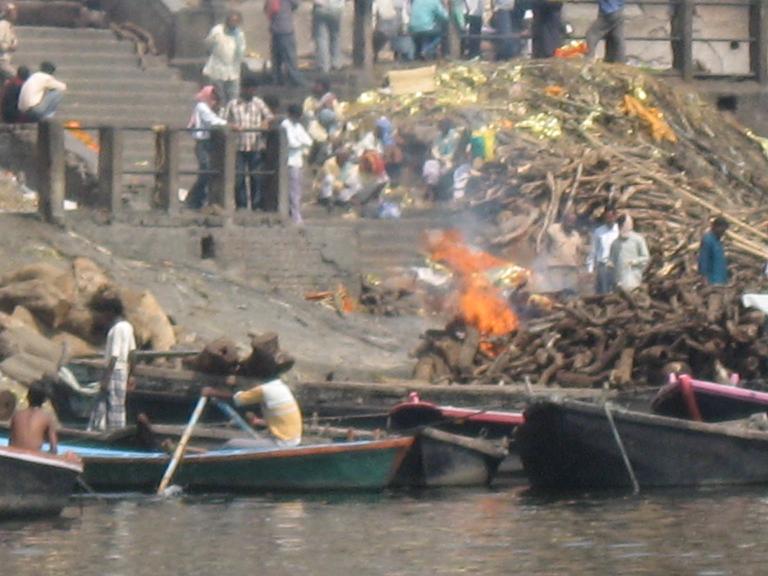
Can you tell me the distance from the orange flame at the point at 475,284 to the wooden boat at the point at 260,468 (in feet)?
16.3

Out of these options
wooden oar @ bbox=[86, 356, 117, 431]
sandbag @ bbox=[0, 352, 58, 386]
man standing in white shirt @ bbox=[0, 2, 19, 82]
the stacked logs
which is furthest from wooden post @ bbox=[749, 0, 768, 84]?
wooden oar @ bbox=[86, 356, 117, 431]

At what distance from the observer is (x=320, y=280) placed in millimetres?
39188

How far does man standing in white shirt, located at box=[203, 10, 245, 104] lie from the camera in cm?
4144

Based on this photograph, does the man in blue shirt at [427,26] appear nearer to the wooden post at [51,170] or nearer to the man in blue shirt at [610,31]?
the man in blue shirt at [610,31]

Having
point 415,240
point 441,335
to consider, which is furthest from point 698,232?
point 441,335

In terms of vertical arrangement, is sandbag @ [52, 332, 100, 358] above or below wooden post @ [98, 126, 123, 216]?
below

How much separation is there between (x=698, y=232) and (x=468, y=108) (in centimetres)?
415

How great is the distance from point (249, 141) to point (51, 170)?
344 cm

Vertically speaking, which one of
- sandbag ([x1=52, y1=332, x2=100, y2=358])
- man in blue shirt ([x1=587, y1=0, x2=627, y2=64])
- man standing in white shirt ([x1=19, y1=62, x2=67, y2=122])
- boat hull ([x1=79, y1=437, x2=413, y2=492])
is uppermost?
man in blue shirt ([x1=587, y1=0, x2=627, y2=64])

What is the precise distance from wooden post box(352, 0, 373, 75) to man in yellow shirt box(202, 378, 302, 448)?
13.9 m

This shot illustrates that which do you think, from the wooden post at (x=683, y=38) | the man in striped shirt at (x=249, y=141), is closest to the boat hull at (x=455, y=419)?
the man in striped shirt at (x=249, y=141)

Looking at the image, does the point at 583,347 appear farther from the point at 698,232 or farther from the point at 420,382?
the point at 698,232

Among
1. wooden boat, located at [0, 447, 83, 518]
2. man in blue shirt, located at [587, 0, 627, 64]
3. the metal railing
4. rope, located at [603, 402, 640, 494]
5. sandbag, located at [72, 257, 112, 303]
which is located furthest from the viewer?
man in blue shirt, located at [587, 0, 627, 64]

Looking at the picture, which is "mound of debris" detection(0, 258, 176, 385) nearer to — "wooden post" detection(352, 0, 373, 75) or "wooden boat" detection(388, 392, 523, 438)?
"wooden boat" detection(388, 392, 523, 438)
